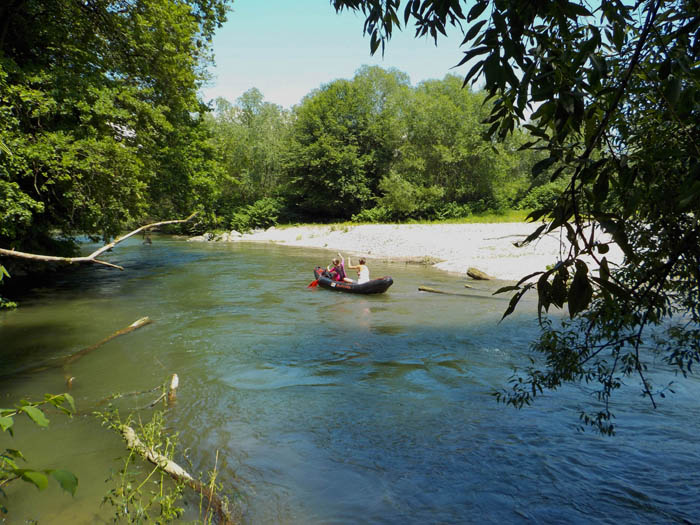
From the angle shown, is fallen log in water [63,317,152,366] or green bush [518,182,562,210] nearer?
fallen log in water [63,317,152,366]

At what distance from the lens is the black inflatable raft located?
17.1 meters

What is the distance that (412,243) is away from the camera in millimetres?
31016

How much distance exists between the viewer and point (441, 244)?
96.5ft

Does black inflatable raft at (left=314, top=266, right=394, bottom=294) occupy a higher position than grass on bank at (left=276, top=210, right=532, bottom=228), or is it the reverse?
grass on bank at (left=276, top=210, right=532, bottom=228)

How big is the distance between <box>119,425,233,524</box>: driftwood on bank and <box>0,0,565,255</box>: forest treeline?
12.9ft

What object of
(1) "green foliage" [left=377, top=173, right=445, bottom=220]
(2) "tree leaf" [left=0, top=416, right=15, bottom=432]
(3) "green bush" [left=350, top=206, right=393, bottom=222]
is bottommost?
(2) "tree leaf" [left=0, top=416, right=15, bottom=432]

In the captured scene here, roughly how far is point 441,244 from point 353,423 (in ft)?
76.6

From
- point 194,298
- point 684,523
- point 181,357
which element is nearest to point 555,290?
point 684,523

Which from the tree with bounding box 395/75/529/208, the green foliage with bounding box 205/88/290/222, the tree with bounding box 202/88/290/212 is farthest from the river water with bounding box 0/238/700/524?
the tree with bounding box 202/88/290/212

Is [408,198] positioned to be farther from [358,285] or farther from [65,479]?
[65,479]

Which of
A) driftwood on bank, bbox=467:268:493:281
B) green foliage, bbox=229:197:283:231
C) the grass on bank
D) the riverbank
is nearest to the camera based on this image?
driftwood on bank, bbox=467:268:493:281

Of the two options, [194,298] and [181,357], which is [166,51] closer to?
[194,298]

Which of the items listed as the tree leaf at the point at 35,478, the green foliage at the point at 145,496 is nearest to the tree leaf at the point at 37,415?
the tree leaf at the point at 35,478

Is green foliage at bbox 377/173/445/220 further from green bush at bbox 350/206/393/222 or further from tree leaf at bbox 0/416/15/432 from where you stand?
tree leaf at bbox 0/416/15/432
